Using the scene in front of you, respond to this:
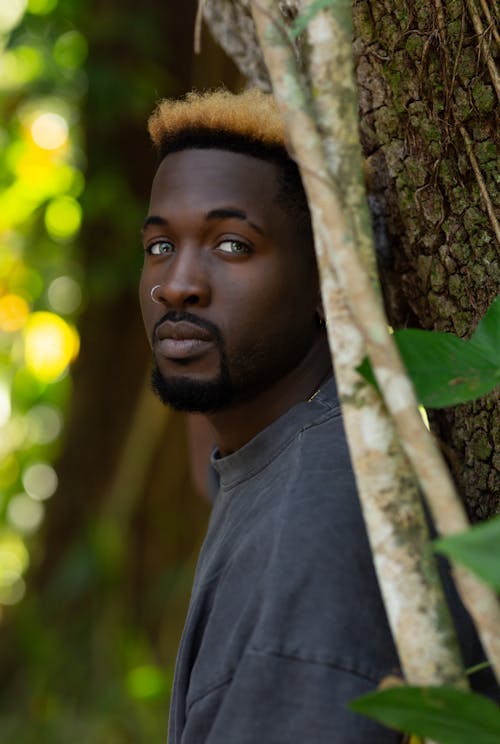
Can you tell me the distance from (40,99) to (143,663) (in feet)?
8.44

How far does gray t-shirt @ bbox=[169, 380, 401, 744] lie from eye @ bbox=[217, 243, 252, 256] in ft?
1.05

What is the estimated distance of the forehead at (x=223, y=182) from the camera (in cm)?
173

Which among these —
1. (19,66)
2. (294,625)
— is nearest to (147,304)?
(294,625)

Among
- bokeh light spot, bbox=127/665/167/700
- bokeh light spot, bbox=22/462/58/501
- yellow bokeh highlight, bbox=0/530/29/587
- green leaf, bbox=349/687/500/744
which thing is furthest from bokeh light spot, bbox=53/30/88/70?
green leaf, bbox=349/687/500/744

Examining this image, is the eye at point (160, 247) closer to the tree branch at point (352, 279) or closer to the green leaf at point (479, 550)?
the tree branch at point (352, 279)

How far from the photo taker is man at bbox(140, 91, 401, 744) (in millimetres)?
1331

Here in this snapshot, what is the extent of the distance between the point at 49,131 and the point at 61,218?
1.89 ft

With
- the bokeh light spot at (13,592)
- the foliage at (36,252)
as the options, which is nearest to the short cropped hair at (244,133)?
the foliage at (36,252)

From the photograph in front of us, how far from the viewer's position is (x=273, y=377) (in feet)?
5.82

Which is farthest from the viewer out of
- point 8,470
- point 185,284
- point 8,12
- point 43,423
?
point 8,470

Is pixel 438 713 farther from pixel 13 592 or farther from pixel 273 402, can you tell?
pixel 13 592

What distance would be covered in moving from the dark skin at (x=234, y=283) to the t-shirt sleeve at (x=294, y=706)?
530 millimetres

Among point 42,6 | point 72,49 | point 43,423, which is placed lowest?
point 43,423

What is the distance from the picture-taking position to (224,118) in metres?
1.80
